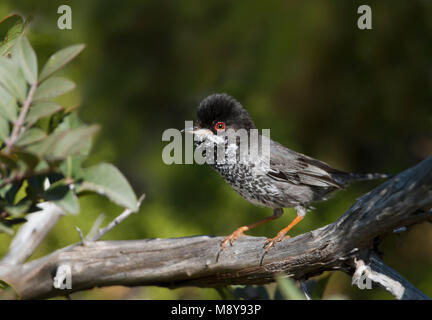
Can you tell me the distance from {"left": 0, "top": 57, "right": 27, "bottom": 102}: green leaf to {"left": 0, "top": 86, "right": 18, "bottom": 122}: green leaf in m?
0.01

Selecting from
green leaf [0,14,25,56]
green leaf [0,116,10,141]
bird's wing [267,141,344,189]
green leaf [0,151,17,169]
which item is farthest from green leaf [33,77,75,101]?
bird's wing [267,141,344,189]

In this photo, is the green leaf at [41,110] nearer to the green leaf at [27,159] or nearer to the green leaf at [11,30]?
the green leaf at [27,159]

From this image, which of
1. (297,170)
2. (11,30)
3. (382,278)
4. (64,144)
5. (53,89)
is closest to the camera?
(64,144)

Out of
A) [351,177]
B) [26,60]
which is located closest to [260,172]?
[351,177]

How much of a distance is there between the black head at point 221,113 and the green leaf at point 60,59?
1.61 meters

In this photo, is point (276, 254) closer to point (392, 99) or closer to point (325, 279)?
point (325, 279)

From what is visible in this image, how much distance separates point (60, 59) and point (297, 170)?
200cm

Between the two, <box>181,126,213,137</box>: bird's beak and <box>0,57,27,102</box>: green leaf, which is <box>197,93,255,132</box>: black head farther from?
<box>0,57,27,102</box>: green leaf

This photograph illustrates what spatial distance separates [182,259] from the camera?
260 cm

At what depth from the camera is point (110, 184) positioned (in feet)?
4.57

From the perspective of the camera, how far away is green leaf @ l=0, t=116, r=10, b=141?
56.2 inches

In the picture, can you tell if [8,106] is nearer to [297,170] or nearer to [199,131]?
[199,131]
